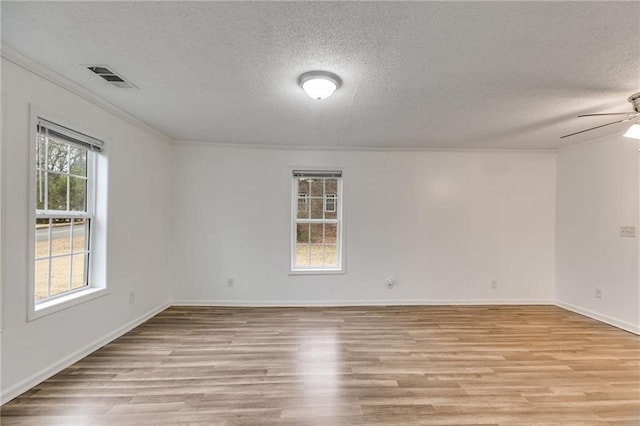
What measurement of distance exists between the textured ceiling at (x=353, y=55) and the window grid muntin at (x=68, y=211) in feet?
1.88

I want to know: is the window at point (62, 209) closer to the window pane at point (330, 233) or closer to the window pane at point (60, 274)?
the window pane at point (60, 274)

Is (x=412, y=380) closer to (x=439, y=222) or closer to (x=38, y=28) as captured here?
(x=439, y=222)

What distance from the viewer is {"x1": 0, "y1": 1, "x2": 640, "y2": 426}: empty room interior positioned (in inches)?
67.3

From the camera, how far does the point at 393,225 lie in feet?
13.9

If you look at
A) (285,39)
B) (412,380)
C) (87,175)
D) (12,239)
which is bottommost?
(412,380)

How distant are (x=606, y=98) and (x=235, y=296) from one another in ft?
15.2

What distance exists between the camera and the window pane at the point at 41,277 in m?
2.23

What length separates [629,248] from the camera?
3.32 metres

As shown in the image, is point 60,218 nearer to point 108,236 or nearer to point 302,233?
point 108,236

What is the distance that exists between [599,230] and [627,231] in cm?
30

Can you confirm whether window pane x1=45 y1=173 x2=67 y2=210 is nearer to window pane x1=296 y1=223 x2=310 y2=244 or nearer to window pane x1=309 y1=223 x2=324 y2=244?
window pane x1=296 y1=223 x2=310 y2=244

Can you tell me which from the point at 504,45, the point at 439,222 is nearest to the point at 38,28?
the point at 504,45

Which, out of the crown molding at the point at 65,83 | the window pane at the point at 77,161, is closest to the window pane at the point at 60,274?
the window pane at the point at 77,161

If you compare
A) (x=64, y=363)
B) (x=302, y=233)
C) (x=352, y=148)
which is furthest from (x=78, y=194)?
(x=352, y=148)
